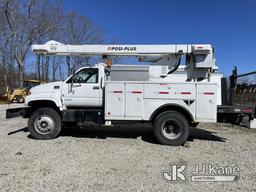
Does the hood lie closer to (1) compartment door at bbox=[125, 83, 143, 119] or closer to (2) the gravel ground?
(2) the gravel ground

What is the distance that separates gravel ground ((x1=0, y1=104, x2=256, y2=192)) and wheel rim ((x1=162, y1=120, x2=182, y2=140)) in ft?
1.33

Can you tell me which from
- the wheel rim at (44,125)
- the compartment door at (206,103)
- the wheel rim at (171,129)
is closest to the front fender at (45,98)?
the wheel rim at (44,125)

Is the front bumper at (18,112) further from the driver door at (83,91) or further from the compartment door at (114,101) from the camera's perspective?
the compartment door at (114,101)

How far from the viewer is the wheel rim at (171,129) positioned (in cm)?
700

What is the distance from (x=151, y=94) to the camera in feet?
23.1

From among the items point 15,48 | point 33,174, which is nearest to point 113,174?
point 33,174

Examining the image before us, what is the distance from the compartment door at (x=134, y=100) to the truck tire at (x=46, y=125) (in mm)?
2289

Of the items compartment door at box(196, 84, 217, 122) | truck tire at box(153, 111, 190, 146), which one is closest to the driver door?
truck tire at box(153, 111, 190, 146)

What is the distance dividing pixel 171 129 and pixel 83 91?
9.85 feet

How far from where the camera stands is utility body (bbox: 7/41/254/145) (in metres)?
6.91

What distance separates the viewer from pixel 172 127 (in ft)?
23.3
